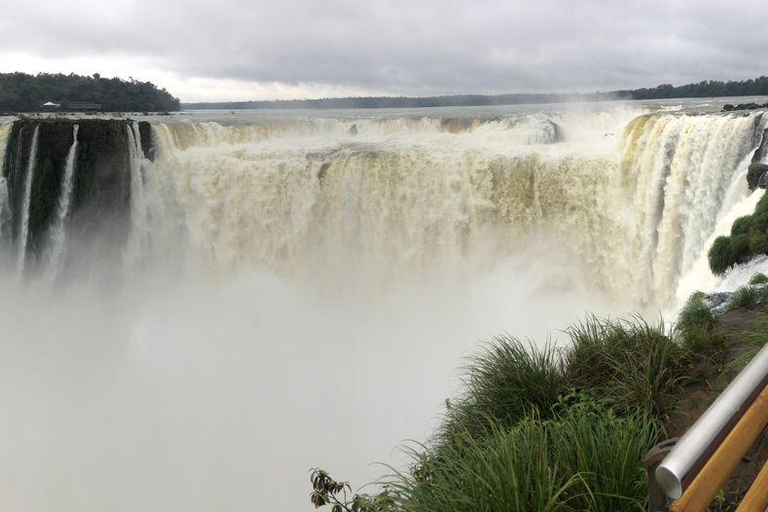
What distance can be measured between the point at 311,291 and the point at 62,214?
27.3 ft

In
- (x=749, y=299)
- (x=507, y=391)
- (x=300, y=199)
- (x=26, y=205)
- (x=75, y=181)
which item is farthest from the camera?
(x=75, y=181)

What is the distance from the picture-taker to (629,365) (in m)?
4.52

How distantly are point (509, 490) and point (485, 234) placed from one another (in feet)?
49.5

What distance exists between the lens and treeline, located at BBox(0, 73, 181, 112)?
4072cm

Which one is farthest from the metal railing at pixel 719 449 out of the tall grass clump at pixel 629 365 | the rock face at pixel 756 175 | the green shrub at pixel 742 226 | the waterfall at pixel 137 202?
the waterfall at pixel 137 202

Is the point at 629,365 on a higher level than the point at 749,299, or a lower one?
lower

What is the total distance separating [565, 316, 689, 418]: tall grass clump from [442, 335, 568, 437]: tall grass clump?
24 centimetres

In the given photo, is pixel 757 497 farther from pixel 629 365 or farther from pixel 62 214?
pixel 62 214

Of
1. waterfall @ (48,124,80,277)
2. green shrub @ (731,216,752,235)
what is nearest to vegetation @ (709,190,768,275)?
green shrub @ (731,216,752,235)

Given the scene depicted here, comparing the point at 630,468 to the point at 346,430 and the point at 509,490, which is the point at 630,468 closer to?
the point at 509,490

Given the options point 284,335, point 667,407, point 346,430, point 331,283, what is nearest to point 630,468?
point 667,407

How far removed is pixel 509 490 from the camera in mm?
2602

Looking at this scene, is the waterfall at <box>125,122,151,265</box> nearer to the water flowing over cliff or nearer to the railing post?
the water flowing over cliff

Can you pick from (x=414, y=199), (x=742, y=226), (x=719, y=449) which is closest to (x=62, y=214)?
(x=414, y=199)
